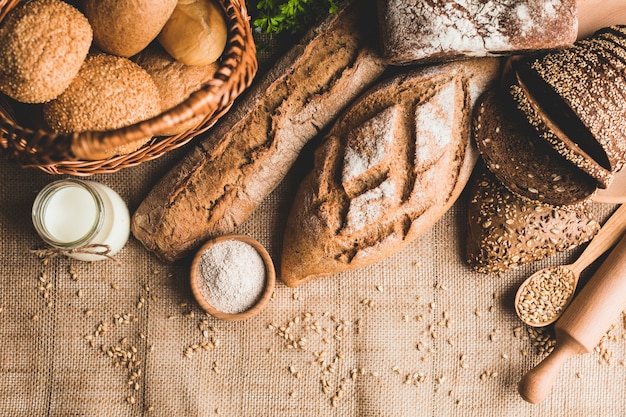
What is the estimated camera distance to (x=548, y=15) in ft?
5.06

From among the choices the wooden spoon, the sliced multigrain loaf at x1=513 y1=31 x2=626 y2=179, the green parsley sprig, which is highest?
the green parsley sprig

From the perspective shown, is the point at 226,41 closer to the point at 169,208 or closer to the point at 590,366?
the point at 169,208

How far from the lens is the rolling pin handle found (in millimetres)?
1778

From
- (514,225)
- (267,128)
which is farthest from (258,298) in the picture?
(514,225)

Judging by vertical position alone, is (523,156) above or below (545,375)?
above

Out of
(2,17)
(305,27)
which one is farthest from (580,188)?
(2,17)

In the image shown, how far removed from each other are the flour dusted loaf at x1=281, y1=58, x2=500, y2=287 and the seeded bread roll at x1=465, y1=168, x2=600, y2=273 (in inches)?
4.3

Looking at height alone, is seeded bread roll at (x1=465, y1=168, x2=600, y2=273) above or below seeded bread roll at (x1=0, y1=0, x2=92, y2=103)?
below

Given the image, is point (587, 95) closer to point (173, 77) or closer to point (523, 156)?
point (523, 156)

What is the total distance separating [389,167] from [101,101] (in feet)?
2.56

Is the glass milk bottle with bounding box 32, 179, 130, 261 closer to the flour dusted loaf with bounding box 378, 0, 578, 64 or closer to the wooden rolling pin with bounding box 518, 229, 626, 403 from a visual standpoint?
the flour dusted loaf with bounding box 378, 0, 578, 64

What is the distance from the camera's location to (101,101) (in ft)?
4.41

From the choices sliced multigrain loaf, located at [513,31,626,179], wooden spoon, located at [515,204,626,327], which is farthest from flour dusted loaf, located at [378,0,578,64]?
wooden spoon, located at [515,204,626,327]

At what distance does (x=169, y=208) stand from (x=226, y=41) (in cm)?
54
